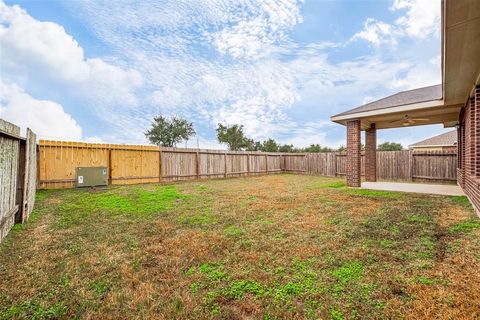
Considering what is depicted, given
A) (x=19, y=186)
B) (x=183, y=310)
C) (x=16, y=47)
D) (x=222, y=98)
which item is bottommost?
(x=183, y=310)

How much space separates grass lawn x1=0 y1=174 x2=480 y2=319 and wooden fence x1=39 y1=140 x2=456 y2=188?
4.17 meters

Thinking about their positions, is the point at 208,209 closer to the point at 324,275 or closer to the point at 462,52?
the point at 324,275

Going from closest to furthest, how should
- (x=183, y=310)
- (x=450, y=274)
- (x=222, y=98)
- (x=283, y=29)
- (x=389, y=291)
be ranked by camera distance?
1. (x=183, y=310)
2. (x=389, y=291)
3. (x=450, y=274)
4. (x=283, y=29)
5. (x=222, y=98)

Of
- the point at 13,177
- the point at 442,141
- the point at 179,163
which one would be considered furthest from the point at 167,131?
the point at 442,141

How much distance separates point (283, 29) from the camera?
379 inches

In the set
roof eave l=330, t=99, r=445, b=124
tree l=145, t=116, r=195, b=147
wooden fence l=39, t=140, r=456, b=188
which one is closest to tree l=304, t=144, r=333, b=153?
wooden fence l=39, t=140, r=456, b=188

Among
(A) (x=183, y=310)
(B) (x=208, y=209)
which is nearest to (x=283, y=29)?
(B) (x=208, y=209)

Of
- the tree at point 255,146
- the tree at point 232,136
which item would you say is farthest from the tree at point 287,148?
the tree at point 232,136

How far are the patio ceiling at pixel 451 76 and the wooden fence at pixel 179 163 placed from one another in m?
2.47

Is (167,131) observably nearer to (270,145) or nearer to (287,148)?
(270,145)

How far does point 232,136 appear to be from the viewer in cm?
2892

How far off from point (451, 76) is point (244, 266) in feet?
18.3

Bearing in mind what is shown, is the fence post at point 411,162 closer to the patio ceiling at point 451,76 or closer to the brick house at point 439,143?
the patio ceiling at point 451,76

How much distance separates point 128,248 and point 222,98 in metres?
16.6
